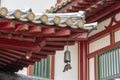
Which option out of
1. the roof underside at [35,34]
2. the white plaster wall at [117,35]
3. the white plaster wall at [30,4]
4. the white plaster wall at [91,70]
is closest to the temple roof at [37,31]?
the roof underside at [35,34]

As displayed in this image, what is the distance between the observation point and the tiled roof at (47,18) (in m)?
4.97

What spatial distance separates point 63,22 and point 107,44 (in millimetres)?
5219

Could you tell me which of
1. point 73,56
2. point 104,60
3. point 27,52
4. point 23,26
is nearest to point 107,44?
point 104,60

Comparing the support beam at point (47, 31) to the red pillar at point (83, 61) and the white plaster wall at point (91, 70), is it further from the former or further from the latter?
the red pillar at point (83, 61)

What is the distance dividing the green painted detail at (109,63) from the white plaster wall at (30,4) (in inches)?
103

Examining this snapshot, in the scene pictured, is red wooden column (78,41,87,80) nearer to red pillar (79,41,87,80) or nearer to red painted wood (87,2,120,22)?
red pillar (79,41,87,80)

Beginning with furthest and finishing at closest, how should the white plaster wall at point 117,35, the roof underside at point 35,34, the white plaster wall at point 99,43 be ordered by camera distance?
1. the white plaster wall at point 99,43
2. the white plaster wall at point 117,35
3. the roof underside at point 35,34

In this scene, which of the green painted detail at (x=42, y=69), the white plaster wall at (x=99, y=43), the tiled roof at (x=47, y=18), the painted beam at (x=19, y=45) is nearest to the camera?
the tiled roof at (x=47, y=18)

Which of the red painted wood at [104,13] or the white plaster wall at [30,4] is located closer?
the red painted wood at [104,13]

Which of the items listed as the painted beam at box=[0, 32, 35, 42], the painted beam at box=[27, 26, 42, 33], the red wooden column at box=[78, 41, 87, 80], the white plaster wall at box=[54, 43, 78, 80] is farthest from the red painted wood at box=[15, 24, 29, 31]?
the red wooden column at box=[78, 41, 87, 80]

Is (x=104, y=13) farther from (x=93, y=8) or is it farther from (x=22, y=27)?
(x=22, y=27)

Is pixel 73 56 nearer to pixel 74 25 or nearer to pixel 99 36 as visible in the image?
pixel 99 36

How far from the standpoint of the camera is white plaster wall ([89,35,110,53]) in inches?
412

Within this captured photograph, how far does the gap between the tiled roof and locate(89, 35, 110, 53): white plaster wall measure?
4.84 metres
